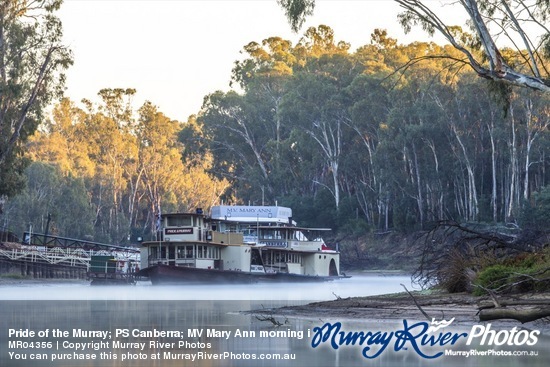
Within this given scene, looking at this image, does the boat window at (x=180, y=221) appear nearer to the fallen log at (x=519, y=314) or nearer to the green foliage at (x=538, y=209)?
the green foliage at (x=538, y=209)

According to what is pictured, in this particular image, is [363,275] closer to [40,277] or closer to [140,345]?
[40,277]

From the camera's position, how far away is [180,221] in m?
52.1

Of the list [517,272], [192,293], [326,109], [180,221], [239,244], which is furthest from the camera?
[326,109]

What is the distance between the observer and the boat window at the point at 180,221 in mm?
51772

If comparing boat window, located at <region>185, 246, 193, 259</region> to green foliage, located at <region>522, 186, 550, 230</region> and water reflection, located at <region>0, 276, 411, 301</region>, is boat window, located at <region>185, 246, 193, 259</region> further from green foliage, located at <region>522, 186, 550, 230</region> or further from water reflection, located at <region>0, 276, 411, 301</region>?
green foliage, located at <region>522, 186, 550, 230</region>

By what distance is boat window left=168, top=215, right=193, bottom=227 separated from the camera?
51772 mm

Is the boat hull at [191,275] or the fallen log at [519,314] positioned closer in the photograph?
the fallen log at [519,314]

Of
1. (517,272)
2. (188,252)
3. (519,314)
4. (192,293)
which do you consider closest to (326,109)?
(188,252)

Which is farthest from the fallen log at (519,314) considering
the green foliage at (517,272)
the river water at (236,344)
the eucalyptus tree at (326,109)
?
the eucalyptus tree at (326,109)

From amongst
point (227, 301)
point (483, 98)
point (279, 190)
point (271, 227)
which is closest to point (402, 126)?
point (483, 98)

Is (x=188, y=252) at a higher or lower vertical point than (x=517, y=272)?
higher

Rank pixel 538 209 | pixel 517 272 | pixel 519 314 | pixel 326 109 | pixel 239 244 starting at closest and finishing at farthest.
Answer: pixel 519 314 → pixel 517 272 → pixel 538 209 → pixel 239 244 → pixel 326 109

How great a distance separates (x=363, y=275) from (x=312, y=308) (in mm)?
45557

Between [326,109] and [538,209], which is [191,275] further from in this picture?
[326,109]
